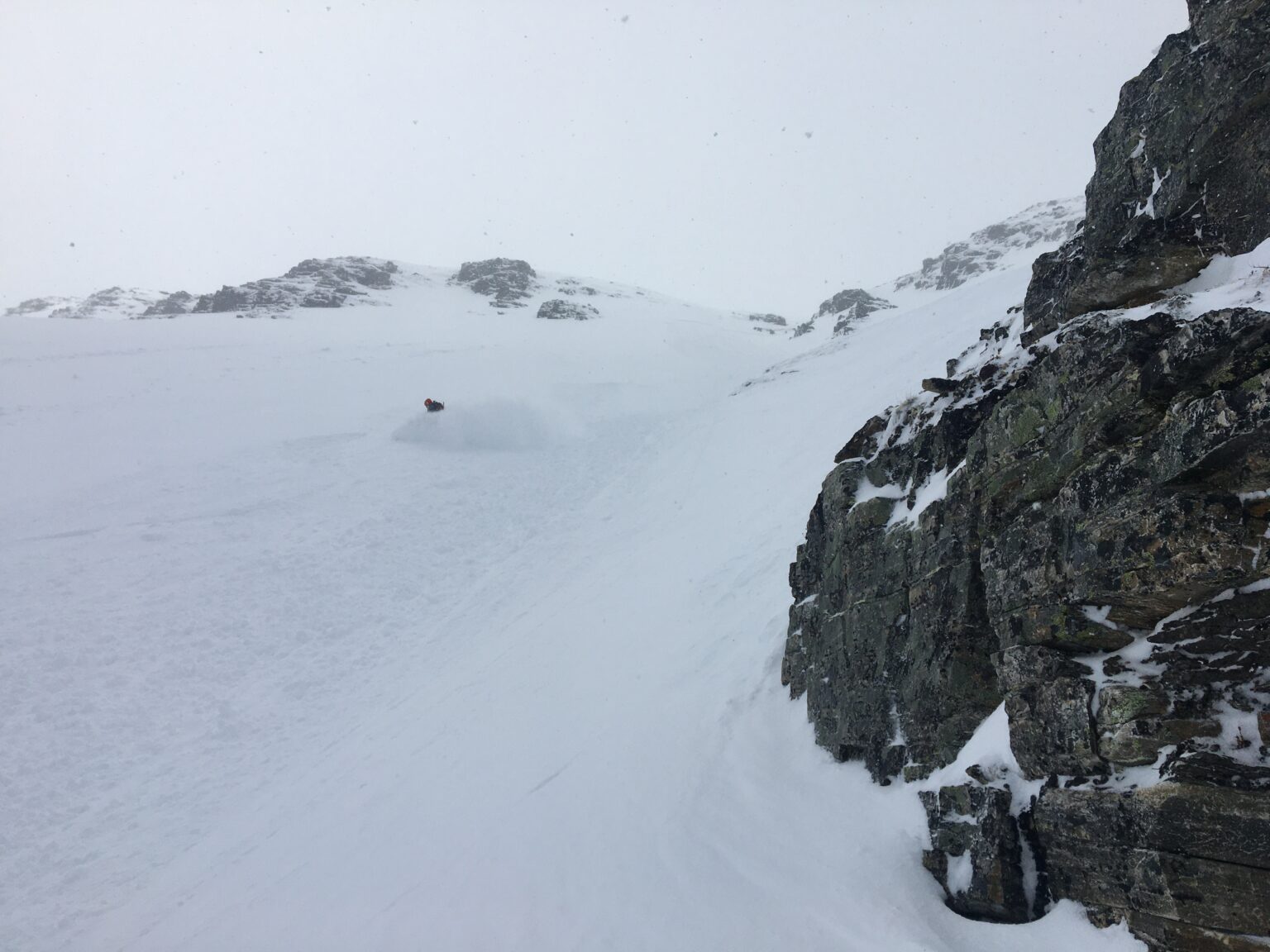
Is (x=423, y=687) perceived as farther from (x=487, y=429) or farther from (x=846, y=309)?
(x=846, y=309)

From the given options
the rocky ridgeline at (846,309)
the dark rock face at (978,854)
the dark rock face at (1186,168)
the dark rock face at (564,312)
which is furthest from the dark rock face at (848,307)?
the dark rock face at (978,854)

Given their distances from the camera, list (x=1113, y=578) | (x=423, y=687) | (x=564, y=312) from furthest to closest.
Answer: (x=564, y=312), (x=423, y=687), (x=1113, y=578)

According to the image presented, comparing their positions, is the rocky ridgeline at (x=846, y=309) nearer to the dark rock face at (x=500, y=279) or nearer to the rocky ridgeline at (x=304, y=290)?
the dark rock face at (x=500, y=279)

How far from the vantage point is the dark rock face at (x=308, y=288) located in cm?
6438

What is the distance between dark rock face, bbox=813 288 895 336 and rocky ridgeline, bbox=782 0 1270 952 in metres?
53.9

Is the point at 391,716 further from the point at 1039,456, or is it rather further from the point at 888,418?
the point at 1039,456

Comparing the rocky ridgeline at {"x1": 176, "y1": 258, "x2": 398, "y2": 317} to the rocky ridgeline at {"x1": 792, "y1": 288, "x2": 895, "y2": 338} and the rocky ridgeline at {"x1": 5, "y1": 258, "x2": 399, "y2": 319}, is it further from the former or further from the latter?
the rocky ridgeline at {"x1": 792, "y1": 288, "x2": 895, "y2": 338}

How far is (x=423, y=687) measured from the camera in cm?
1474

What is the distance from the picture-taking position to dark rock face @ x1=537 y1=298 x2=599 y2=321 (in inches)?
2596

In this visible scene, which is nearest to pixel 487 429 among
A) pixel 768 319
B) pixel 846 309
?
pixel 846 309

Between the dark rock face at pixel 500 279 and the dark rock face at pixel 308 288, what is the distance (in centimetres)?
970

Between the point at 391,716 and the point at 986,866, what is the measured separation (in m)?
11.8

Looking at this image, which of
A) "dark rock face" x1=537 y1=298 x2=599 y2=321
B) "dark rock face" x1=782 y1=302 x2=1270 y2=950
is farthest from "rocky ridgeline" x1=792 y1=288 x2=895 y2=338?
"dark rock face" x1=782 y1=302 x2=1270 y2=950

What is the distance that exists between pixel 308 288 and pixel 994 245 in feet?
267
